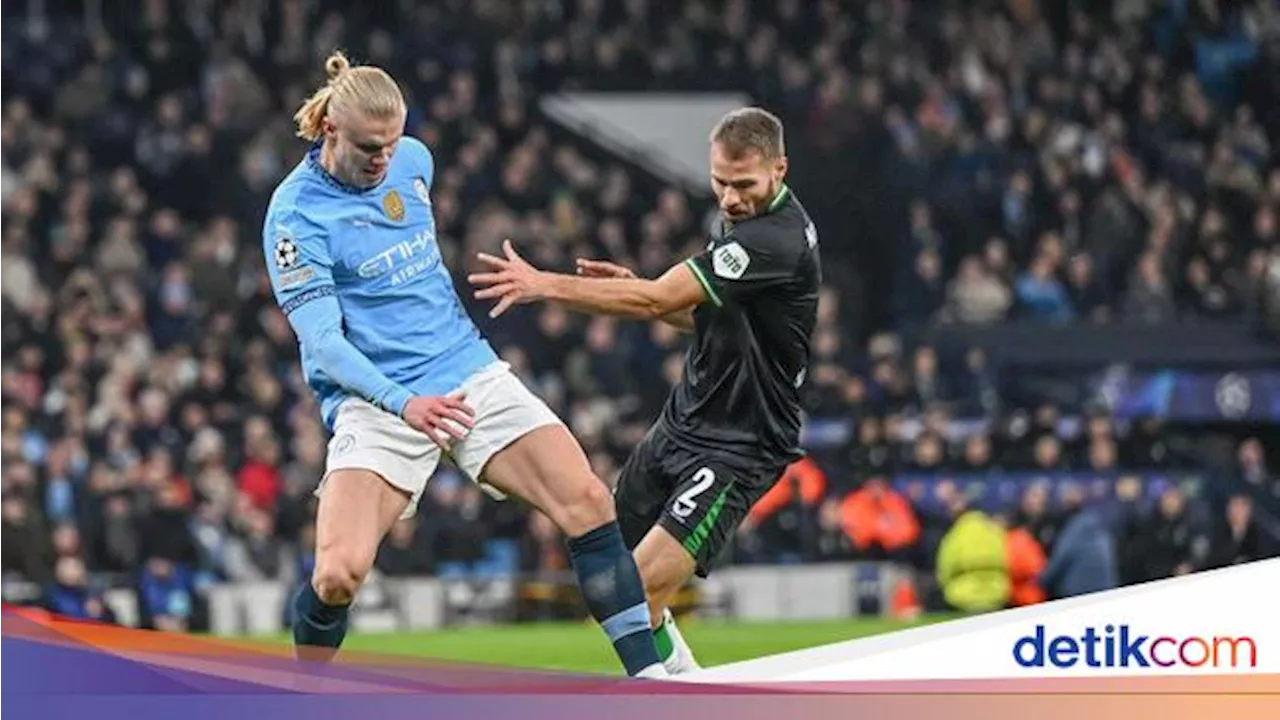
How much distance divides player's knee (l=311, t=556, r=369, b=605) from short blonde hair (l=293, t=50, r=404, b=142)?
145 cm

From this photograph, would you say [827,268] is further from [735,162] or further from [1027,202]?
[735,162]

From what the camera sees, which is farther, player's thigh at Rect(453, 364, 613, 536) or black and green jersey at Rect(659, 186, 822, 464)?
black and green jersey at Rect(659, 186, 822, 464)

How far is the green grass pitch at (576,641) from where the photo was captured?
1582 centimetres

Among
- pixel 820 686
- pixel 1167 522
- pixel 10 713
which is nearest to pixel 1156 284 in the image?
pixel 1167 522

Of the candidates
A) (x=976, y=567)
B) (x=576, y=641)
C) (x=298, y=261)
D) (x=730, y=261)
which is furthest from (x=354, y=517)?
(x=976, y=567)

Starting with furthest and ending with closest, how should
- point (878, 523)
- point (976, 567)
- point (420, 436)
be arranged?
point (878, 523), point (976, 567), point (420, 436)

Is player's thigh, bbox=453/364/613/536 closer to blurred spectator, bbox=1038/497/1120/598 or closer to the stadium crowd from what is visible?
the stadium crowd

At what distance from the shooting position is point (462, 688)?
8.20 meters

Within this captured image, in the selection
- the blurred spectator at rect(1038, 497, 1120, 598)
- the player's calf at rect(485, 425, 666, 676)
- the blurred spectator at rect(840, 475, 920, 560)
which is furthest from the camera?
the blurred spectator at rect(840, 475, 920, 560)

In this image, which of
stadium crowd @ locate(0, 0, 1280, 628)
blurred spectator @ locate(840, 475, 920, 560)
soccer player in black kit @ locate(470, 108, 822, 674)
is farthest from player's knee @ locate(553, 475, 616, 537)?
blurred spectator @ locate(840, 475, 920, 560)

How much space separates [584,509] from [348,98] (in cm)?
161

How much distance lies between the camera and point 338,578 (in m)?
9.20

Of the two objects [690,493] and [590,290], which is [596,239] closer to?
[690,493]

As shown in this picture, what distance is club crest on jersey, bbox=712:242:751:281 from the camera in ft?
33.3
